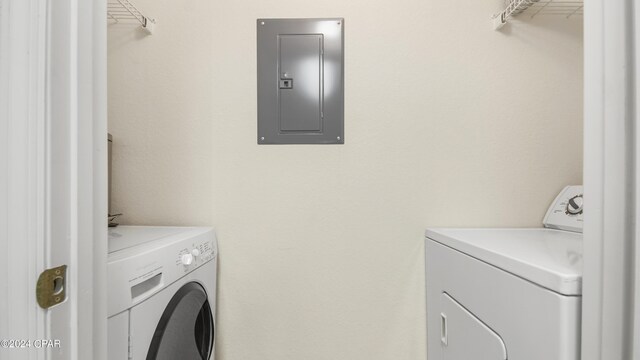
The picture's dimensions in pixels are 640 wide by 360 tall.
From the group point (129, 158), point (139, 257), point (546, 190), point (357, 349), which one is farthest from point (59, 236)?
point (546, 190)

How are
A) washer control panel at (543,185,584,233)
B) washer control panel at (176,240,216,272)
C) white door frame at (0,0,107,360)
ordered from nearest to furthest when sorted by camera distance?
white door frame at (0,0,107,360)
washer control panel at (176,240,216,272)
washer control panel at (543,185,584,233)

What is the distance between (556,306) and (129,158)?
1.53m

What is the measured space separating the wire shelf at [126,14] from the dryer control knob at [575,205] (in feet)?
6.20

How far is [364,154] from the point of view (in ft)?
4.27

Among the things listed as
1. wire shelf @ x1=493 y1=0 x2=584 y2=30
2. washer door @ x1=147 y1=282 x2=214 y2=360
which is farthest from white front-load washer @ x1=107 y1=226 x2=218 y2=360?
wire shelf @ x1=493 y1=0 x2=584 y2=30

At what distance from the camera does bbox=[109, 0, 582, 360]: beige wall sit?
1294 millimetres

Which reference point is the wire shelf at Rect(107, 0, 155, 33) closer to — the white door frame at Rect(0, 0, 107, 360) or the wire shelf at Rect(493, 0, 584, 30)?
the white door frame at Rect(0, 0, 107, 360)

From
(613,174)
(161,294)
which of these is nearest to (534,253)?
(613,174)

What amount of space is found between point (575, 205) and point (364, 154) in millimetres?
838

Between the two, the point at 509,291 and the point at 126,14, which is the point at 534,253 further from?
the point at 126,14

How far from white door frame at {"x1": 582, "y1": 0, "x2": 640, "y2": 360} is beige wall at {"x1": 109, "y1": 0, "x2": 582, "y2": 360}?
0.83m

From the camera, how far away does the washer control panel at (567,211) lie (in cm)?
112

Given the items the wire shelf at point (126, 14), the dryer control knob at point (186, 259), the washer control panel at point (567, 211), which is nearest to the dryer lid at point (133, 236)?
the dryer control knob at point (186, 259)

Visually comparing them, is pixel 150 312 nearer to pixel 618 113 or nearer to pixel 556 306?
pixel 556 306
